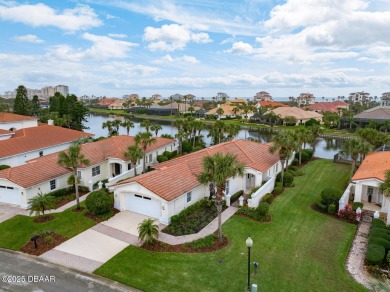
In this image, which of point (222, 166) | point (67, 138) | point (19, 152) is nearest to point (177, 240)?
point (222, 166)

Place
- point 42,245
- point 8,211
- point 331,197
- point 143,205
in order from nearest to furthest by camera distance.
Answer: 1. point 42,245
2. point 143,205
3. point 8,211
4. point 331,197

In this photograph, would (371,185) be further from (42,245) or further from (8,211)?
(8,211)

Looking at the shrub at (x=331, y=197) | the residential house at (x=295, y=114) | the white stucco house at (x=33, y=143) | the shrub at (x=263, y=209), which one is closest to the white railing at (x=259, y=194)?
the shrub at (x=263, y=209)

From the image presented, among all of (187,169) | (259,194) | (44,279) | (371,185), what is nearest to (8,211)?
(44,279)

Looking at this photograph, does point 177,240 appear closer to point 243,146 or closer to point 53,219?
point 53,219

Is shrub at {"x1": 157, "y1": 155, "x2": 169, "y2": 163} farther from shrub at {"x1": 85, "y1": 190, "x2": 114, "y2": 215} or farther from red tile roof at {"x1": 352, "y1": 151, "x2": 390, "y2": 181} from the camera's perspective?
red tile roof at {"x1": 352, "y1": 151, "x2": 390, "y2": 181}

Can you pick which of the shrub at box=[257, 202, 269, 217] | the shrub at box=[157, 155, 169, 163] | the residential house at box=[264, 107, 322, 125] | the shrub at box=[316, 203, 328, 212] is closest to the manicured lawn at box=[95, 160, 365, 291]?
the shrub at box=[257, 202, 269, 217]
